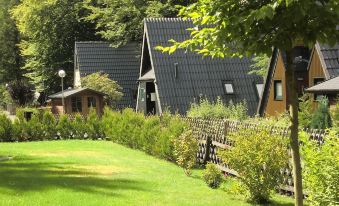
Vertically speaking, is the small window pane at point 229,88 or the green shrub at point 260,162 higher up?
the small window pane at point 229,88

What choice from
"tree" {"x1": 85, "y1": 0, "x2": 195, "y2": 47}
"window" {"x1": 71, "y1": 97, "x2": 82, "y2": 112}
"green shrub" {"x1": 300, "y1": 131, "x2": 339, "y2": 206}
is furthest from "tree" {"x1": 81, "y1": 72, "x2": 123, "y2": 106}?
"green shrub" {"x1": 300, "y1": 131, "x2": 339, "y2": 206}

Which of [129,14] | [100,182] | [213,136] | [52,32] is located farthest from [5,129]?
[52,32]

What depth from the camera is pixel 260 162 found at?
11.5 m

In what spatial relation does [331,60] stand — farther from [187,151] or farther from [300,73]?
[187,151]

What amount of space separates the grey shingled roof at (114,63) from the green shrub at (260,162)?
3373 cm

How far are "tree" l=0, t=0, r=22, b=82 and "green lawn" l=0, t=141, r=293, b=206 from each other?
173 ft

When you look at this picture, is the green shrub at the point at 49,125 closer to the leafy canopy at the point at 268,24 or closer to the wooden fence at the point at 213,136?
the wooden fence at the point at 213,136

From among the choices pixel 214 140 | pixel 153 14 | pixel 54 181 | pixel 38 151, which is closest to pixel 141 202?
pixel 54 181

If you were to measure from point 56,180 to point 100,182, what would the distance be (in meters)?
1.32

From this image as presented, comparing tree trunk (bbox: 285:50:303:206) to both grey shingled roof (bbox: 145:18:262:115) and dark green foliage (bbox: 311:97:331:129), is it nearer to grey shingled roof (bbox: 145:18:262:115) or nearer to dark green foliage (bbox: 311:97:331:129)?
dark green foliage (bbox: 311:97:331:129)

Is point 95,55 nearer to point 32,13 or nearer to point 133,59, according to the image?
point 133,59

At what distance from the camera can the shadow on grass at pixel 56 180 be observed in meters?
13.1

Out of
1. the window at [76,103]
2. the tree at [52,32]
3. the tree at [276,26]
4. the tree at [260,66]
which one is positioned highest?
the tree at [52,32]

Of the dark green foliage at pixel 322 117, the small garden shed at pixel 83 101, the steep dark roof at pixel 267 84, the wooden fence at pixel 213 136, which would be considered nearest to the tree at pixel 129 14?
the small garden shed at pixel 83 101
